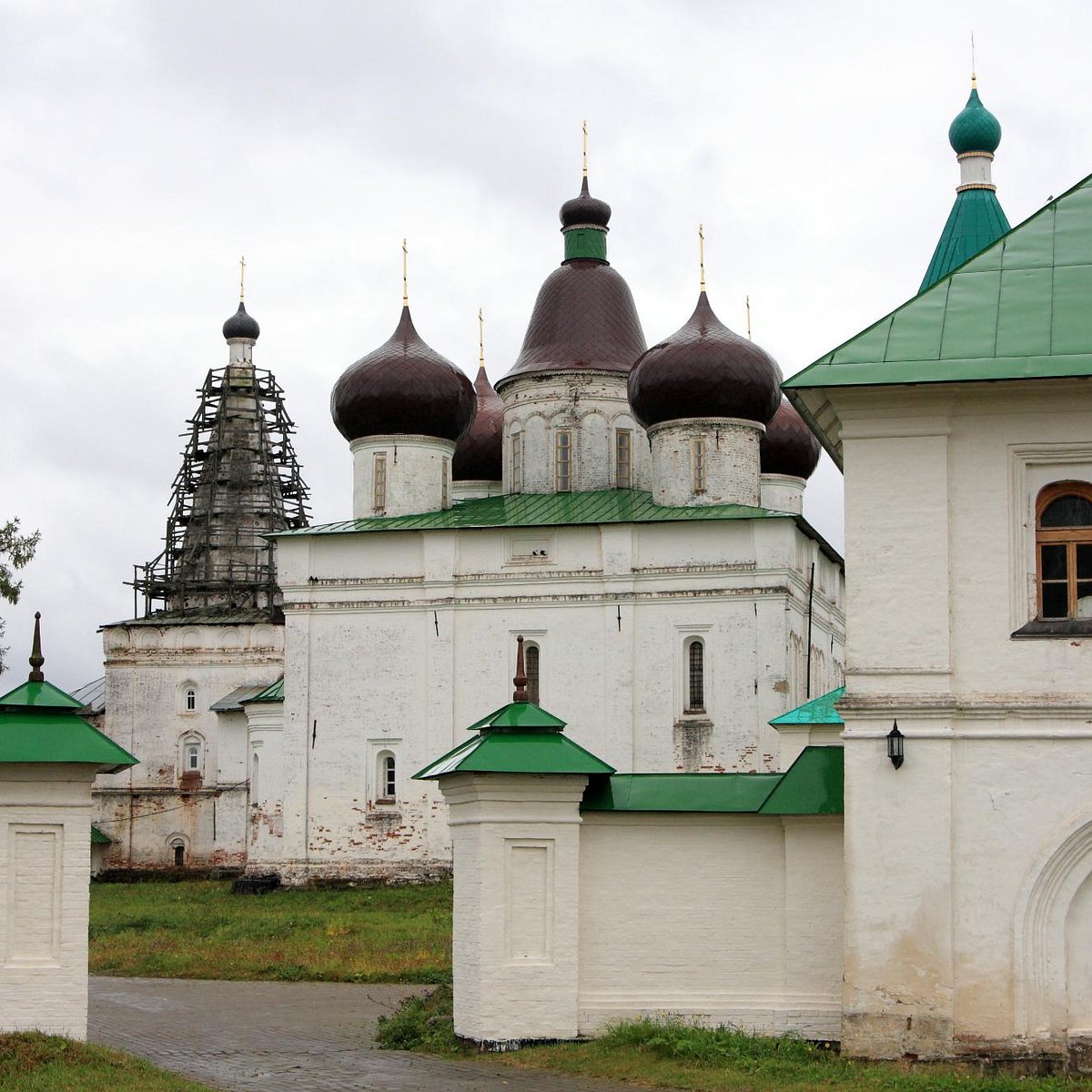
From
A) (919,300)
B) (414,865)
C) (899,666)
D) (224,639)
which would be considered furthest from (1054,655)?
(224,639)

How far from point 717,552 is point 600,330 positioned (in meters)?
5.52

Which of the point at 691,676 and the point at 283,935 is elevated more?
the point at 691,676

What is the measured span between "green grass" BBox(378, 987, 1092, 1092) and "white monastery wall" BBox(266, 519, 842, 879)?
661 inches

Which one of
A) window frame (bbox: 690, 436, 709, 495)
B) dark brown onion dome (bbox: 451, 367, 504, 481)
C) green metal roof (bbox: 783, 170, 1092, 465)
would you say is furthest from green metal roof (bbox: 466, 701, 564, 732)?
dark brown onion dome (bbox: 451, 367, 504, 481)

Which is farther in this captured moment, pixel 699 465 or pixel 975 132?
pixel 699 465

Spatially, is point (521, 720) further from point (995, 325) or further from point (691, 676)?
point (691, 676)

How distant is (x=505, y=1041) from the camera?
1260 cm

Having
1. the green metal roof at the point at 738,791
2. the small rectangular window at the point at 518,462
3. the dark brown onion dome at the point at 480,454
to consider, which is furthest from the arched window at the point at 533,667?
the green metal roof at the point at 738,791

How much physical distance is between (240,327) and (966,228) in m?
27.8

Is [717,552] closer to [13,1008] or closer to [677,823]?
[677,823]

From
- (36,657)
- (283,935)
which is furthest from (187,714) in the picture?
(36,657)

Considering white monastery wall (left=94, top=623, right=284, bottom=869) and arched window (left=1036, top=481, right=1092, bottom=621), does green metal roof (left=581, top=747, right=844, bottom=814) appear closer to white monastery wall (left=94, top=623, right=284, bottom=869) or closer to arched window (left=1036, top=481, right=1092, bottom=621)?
arched window (left=1036, top=481, right=1092, bottom=621)

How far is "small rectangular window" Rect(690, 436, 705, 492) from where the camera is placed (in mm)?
30875

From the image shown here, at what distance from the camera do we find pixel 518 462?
33.6m
